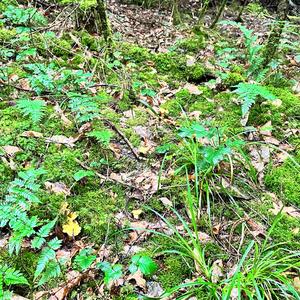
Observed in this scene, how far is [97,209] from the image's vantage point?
267 centimetres

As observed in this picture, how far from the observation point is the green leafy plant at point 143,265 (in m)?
2.20

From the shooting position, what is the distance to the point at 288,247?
253cm

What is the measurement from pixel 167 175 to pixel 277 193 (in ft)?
3.05

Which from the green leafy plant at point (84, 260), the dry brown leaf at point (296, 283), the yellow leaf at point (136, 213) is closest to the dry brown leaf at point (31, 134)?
the yellow leaf at point (136, 213)

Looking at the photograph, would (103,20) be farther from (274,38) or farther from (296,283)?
(296,283)

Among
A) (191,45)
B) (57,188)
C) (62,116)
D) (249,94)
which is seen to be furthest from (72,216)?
(191,45)

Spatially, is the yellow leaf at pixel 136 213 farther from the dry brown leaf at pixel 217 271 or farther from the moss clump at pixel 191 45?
the moss clump at pixel 191 45

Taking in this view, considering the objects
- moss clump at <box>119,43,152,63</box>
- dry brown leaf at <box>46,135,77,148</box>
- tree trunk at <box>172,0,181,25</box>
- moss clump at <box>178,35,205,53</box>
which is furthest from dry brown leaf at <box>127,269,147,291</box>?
tree trunk at <box>172,0,181,25</box>

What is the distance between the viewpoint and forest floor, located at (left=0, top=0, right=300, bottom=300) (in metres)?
2.21

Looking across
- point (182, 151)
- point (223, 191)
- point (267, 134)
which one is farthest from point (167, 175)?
point (267, 134)

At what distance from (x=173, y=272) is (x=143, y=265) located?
0.24 meters

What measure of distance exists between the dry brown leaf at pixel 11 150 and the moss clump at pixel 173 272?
59.5 inches

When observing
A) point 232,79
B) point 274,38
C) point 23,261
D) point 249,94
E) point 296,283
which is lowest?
point 23,261

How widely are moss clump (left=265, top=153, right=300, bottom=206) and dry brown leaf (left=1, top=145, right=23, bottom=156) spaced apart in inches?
83.4
